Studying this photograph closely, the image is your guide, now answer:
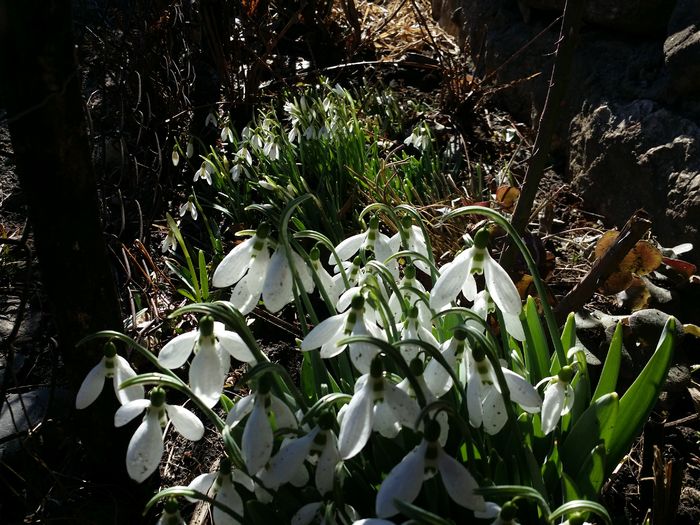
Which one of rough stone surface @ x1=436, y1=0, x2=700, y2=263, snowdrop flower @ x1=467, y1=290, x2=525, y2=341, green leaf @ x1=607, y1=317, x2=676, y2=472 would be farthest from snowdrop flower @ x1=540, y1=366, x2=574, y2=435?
rough stone surface @ x1=436, y1=0, x2=700, y2=263

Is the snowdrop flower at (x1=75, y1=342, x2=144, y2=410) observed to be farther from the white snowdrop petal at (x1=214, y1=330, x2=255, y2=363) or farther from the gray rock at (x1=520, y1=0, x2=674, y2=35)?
the gray rock at (x1=520, y1=0, x2=674, y2=35)

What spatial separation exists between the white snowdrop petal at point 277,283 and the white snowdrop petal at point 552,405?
0.47m

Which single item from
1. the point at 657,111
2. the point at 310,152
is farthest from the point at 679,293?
the point at 310,152

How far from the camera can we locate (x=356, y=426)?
38.4 inches

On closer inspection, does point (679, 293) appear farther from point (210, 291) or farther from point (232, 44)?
point (232, 44)

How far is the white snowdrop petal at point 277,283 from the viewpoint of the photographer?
120cm

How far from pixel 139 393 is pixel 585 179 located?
104 inches

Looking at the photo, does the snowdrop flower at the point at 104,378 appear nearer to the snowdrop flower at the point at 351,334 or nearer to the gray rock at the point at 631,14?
the snowdrop flower at the point at 351,334

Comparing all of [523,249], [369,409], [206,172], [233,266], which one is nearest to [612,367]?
[523,249]

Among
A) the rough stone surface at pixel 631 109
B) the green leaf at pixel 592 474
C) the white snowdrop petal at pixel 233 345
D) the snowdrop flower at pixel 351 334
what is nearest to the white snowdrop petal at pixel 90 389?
the white snowdrop petal at pixel 233 345

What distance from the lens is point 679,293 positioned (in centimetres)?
238

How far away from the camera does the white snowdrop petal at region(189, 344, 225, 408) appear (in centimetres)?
111

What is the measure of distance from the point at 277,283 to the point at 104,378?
324 mm

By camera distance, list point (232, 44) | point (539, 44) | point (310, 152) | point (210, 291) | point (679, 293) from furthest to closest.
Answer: point (232, 44)
point (539, 44)
point (310, 152)
point (210, 291)
point (679, 293)
